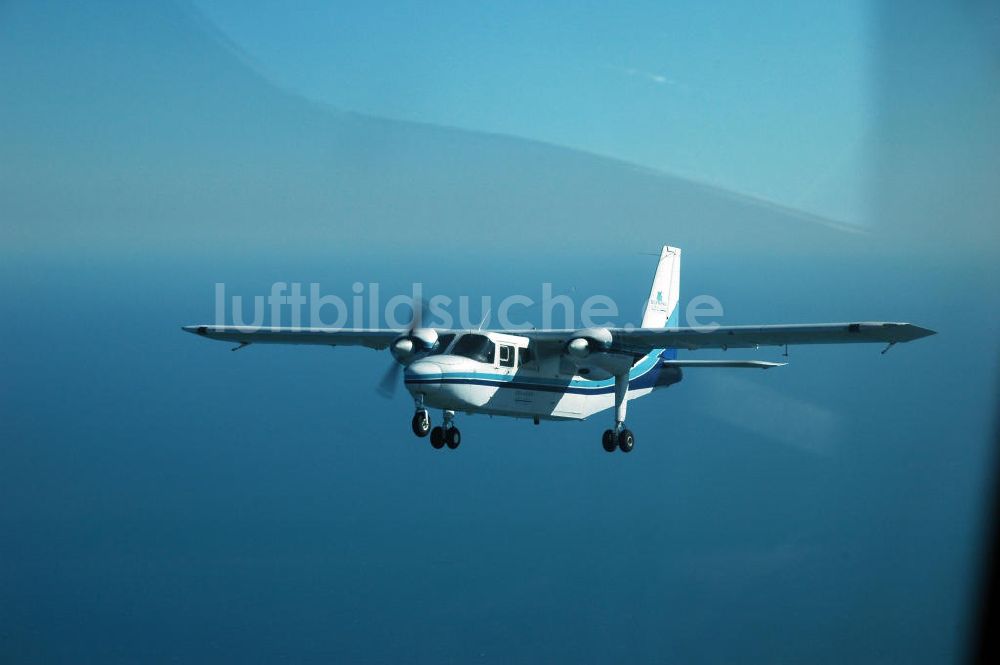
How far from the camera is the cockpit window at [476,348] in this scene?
2756 centimetres

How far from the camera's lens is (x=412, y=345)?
2764 cm

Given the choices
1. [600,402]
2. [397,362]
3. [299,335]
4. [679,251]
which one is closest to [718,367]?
[600,402]

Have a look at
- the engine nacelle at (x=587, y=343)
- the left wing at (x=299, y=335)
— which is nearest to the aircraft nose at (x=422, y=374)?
the engine nacelle at (x=587, y=343)

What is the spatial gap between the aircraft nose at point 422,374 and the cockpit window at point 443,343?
1.55 m

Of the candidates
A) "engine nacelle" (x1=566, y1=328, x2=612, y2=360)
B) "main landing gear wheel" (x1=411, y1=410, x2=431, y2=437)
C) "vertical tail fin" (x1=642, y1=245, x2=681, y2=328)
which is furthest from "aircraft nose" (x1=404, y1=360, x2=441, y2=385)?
"vertical tail fin" (x1=642, y1=245, x2=681, y2=328)

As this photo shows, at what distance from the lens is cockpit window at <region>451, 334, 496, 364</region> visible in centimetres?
2756

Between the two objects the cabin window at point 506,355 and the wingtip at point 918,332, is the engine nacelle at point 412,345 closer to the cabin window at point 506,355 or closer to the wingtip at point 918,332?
the cabin window at point 506,355

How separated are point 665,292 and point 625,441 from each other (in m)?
6.10

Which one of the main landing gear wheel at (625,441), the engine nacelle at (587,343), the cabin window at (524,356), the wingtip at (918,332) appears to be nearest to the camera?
the wingtip at (918,332)

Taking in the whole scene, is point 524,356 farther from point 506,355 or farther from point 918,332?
point 918,332

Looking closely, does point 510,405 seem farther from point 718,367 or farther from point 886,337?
point 886,337

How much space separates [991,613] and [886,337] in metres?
8.80

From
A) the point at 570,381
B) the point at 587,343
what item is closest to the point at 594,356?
the point at 570,381

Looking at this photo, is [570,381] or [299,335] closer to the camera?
[570,381]
